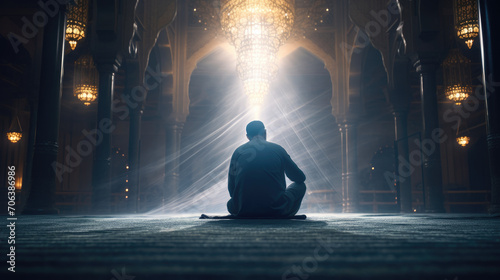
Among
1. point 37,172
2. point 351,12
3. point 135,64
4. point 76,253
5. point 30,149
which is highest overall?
point 351,12

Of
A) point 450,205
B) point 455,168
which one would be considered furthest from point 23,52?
point 455,168

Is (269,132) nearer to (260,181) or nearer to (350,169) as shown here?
(350,169)

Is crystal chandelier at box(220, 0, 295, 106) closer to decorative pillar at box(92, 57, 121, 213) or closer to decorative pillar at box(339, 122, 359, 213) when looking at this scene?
decorative pillar at box(92, 57, 121, 213)

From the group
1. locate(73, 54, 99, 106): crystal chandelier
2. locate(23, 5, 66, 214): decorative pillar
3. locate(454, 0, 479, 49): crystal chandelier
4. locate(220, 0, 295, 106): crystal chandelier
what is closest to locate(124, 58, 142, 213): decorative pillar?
locate(73, 54, 99, 106): crystal chandelier

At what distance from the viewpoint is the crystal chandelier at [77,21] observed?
654 cm

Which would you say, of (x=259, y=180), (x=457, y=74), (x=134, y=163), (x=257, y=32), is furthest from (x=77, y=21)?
(x=457, y=74)

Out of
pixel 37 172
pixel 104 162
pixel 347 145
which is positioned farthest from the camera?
pixel 347 145

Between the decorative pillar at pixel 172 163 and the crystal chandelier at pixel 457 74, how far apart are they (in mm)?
6284

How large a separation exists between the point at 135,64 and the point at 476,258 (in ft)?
26.1

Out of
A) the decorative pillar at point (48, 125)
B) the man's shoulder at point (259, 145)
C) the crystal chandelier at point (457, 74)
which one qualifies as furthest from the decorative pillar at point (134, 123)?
the crystal chandelier at point (457, 74)

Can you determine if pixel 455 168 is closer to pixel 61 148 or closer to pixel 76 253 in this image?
pixel 61 148

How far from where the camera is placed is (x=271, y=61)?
27.1 feet

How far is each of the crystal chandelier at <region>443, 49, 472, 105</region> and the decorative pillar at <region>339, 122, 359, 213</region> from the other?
2448 mm

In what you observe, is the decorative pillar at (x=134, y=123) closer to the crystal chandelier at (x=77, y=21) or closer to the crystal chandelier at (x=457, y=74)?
the crystal chandelier at (x=77, y=21)
